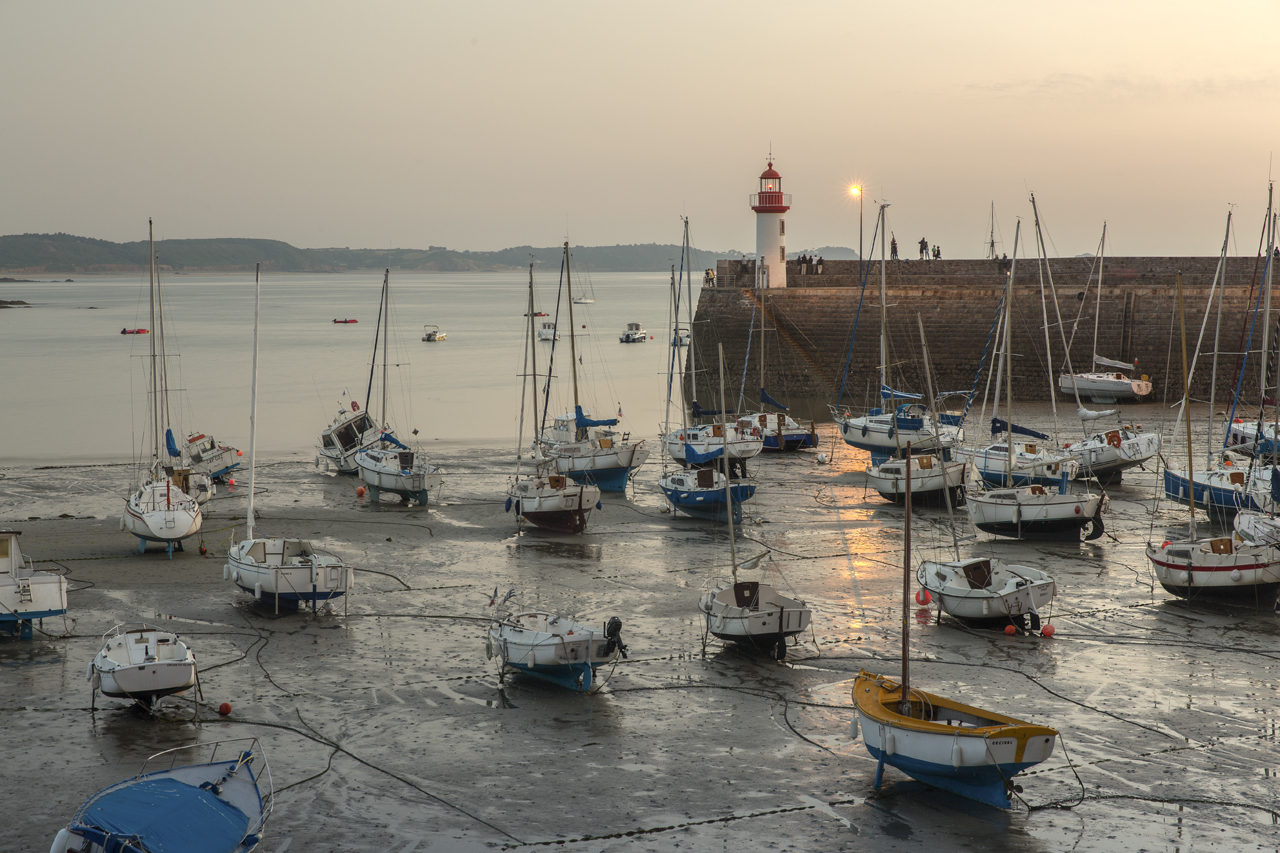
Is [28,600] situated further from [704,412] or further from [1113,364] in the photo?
[1113,364]

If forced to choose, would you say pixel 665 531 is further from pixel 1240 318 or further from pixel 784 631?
pixel 1240 318

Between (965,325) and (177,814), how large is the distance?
4132 cm

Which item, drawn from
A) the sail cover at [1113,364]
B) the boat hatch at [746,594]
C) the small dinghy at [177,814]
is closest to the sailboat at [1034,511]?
the boat hatch at [746,594]

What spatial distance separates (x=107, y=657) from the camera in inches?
525

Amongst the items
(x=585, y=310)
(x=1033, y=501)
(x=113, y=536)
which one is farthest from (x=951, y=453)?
(x=585, y=310)

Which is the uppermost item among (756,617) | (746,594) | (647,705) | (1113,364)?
(1113,364)

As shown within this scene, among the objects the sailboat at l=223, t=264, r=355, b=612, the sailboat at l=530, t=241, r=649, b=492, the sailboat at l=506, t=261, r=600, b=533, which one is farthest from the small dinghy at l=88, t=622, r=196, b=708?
the sailboat at l=530, t=241, r=649, b=492

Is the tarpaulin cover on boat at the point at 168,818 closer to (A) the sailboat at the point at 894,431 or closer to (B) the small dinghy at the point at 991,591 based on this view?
(B) the small dinghy at the point at 991,591

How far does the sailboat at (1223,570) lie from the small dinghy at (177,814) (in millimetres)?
14619

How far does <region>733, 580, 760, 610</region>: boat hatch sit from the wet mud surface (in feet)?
2.40

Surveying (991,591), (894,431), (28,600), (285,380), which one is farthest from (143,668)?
(285,380)

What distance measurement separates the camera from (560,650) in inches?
559

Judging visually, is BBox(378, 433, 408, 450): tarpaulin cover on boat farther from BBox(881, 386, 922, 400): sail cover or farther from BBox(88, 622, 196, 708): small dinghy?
BBox(88, 622, 196, 708): small dinghy

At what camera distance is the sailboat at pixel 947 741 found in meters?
10.8
